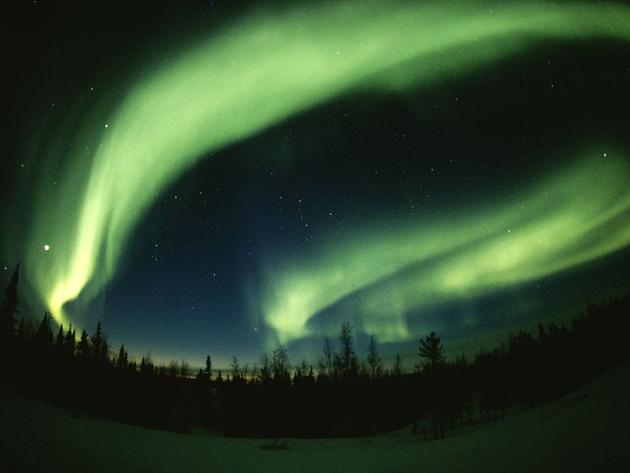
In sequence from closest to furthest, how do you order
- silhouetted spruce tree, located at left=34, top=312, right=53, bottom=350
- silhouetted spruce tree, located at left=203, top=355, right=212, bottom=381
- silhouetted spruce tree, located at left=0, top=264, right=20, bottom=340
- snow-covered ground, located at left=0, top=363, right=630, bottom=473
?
1. snow-covered ground, located at left=0, top=363, right=630, bottom=473
2. silhouetted spruce tree, located at left=0, top=264, right=20, bottom=340
3. silhouetted spruce tree, located at left=34, top=312, right=53, bottom=350
4. silhouetted spruce tree, located at left=203, top=355, right=212, bottom=381

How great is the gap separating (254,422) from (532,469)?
2061 inches

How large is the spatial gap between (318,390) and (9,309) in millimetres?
53053

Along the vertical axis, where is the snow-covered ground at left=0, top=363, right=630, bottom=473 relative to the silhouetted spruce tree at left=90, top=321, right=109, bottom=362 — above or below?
below

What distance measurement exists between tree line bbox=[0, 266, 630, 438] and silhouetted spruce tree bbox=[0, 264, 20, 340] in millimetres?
153

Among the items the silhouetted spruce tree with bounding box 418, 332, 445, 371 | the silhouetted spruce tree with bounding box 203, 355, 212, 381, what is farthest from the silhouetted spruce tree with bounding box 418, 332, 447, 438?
the silhouetted spruce tree with bounding box 203, 355, 212, 381

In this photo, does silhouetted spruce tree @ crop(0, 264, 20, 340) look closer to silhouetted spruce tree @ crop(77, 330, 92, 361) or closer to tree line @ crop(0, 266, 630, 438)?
tree line @ crop(0, 266, 630, 438)

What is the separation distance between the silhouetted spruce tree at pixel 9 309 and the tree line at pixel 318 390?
0.15 meters

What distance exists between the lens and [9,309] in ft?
157

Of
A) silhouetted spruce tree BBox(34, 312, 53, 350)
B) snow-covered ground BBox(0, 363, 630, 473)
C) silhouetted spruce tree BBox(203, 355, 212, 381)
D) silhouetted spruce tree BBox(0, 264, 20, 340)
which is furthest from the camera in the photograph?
silhouetted spruce tree BBox(203, 355, 212, 381)

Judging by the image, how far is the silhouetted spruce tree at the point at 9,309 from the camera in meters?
43.1

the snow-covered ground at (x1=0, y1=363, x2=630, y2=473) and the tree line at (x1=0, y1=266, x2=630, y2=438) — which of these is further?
the tree line at (x1=0, y1=266, x2=630, y2=438)

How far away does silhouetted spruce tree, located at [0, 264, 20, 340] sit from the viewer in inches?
1698

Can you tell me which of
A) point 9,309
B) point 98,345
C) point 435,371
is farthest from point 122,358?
point 435,371

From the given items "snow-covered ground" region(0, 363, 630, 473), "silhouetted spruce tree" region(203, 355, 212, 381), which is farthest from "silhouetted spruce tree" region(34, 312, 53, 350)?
"snow-covered ground" region(0, 363, 630, 473)
